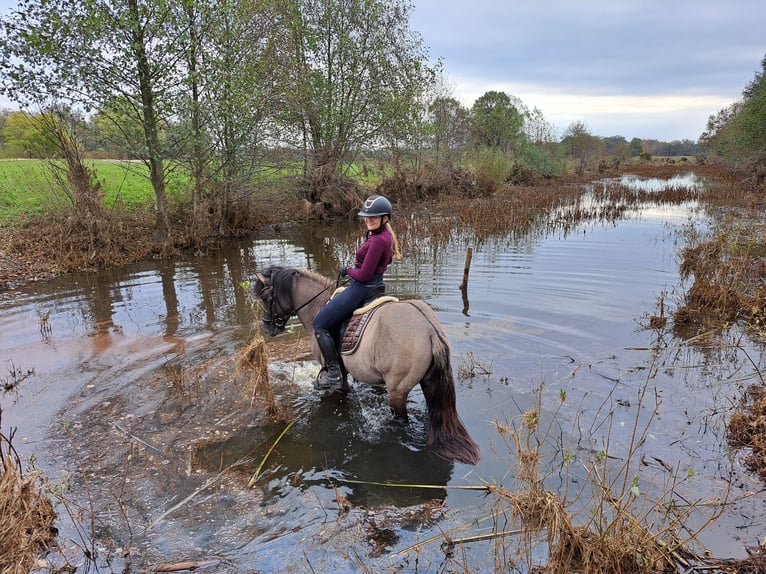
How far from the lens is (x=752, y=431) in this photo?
457 centimetres

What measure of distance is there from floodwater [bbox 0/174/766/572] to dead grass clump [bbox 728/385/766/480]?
0.47 ft

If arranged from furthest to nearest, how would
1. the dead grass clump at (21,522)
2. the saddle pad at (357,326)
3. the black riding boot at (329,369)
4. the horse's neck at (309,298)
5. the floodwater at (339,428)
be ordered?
the horse's neck at (309,298) → the black riding boot at (329,369) → the saddle pad at (357,326) → the floodwater at (339,428) → the dead grass clump at (21,522)

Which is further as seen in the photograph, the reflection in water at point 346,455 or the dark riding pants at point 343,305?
the dark riding pants at point 343,305

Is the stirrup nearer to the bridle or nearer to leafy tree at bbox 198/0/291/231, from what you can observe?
the bridle

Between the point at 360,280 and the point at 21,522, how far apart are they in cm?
344

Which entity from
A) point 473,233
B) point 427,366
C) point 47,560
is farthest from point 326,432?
point 473,233

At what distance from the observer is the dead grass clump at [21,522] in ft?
9.58

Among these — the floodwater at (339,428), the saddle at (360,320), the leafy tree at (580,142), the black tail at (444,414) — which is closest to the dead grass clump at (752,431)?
the floodwater at (339,428)

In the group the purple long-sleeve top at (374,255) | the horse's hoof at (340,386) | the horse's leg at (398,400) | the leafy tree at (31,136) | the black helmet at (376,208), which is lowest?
the horse's hoof at (340,386)

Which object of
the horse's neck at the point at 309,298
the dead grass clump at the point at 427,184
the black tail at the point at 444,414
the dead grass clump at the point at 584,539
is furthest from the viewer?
the dead grass clump at the point at 427,184

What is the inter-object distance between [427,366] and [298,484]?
1647 millimetres

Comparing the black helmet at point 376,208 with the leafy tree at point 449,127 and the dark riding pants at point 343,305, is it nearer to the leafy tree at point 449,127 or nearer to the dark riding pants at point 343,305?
the dark riding pants at point 343,305

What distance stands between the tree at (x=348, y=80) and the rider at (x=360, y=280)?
14.8 metres

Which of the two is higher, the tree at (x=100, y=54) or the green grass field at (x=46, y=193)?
the tree at (x=100, y=54)
